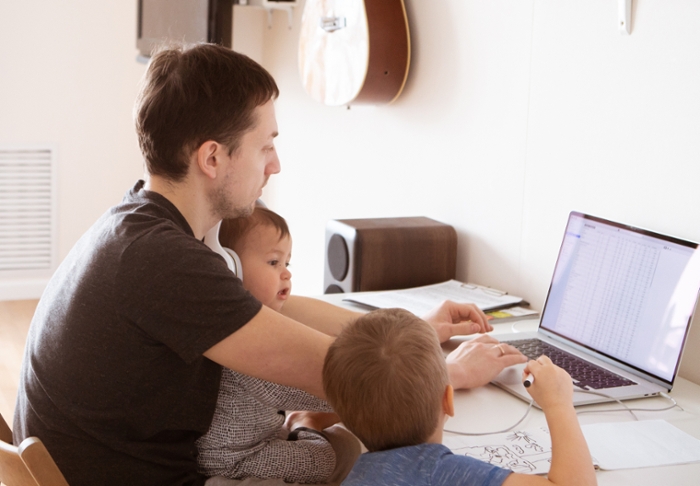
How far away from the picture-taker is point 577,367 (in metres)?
1.39

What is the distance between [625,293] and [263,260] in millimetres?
679

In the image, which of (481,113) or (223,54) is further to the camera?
(481,113)

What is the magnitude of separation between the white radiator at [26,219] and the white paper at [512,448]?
3307 millimetres

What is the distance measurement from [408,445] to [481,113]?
1271 mm

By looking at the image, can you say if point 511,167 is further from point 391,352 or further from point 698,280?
point 391,352

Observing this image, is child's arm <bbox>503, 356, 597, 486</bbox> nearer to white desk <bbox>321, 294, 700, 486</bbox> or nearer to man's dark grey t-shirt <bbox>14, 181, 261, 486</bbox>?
white desk <bbox>321, 294, 700, 486</bbox>

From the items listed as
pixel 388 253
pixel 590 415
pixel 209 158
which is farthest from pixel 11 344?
pixel 590 415

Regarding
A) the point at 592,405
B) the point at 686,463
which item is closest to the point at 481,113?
the point at 592,405

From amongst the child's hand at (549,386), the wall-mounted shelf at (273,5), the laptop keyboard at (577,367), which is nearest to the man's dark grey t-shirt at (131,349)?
the child's hand at (549,386)

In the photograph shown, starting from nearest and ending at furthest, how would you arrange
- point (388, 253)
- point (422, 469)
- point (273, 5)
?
point (422, 469), point (388, 253), point (273, 5)

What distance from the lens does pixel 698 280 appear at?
1.26 m

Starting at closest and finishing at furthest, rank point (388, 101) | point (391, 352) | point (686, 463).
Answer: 1. point (391, 352)
2. point (686, 463)
3. point (388, 101)

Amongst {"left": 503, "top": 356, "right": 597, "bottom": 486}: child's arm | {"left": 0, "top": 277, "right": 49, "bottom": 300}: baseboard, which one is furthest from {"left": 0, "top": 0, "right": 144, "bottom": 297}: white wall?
{"left": 503, "top": 356, "right": 597, "bottom": 486}: child's arm

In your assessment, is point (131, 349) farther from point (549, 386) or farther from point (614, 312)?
point (614, 312)
